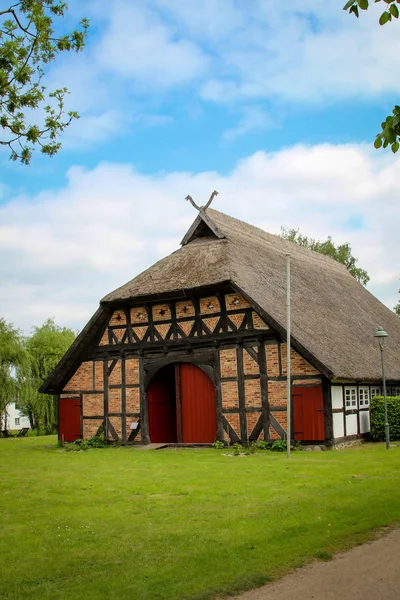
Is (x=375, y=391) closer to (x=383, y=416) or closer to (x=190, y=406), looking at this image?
(x=383, y=416)

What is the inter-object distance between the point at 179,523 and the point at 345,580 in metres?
3.13

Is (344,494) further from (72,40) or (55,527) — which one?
(72,40)

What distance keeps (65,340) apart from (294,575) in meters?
37.3

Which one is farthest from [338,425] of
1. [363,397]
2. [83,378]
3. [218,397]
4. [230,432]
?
[83,378]

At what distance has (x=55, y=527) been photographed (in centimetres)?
894

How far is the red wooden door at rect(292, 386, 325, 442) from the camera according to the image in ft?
62.4

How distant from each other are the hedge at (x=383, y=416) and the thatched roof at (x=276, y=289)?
928 millimetres

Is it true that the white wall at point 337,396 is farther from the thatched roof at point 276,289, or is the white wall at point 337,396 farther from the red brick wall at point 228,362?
the red brick wall at point 228,362

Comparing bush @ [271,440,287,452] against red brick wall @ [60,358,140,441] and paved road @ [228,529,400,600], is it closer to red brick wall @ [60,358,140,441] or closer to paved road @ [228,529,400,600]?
red brick wall @ [60,358,140,441]

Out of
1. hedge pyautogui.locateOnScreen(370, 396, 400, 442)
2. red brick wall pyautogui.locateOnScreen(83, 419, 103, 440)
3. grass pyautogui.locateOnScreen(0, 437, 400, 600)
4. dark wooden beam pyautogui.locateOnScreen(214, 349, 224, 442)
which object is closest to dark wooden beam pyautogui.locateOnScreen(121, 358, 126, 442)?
red brick wall pyautogui.locateOnScreen(83, 419, 103, 440)

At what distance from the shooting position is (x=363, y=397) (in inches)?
851

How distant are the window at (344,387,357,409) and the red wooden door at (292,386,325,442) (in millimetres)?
1680

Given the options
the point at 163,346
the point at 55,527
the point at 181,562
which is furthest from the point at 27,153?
the point at 163,346

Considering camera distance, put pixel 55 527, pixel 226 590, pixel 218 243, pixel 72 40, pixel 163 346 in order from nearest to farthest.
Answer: pixel 226 590
pixel 55 527
pixel 72 40
pixel 163 346
pixel 218 243
